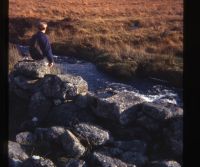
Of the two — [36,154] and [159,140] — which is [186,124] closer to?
[159,140]

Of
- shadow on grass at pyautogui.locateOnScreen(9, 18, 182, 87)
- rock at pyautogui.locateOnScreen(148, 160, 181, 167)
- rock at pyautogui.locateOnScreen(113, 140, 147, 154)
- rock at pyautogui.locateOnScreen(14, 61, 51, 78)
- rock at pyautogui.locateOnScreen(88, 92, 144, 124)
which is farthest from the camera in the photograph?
rock at pyautogui.locateOnScreen(14, 61, 51, 78)

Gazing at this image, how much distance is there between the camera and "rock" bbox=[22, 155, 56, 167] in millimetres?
5445

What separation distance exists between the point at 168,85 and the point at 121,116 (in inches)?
26.5

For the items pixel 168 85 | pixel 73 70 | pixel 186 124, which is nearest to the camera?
pixel 186 124

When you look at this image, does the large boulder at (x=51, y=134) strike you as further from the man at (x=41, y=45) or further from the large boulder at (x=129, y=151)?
the man at (x=41, y=45)

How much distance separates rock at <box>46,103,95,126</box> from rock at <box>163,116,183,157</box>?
919 mm

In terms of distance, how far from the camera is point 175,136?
5547 millimetres

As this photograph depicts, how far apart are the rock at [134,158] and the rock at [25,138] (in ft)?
3.59

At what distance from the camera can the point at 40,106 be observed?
6.16 m

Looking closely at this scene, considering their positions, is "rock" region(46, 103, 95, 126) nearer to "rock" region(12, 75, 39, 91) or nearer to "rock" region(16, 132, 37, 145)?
"rock" region(16, 132, 37, 145)

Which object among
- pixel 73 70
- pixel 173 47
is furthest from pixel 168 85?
pixel 73 70

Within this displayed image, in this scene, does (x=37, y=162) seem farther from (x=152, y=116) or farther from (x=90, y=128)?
(x=152, y=116)

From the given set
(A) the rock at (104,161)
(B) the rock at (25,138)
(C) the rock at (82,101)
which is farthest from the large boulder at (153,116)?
(B) the rock at (25,138)

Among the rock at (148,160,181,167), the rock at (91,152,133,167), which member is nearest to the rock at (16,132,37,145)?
the rock at (91,152,133,167)
